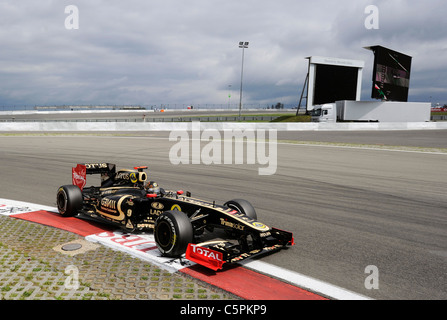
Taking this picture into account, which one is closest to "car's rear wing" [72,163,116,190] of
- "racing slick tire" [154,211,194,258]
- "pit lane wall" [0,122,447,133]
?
"racing slick tire" [154,211,194,258]

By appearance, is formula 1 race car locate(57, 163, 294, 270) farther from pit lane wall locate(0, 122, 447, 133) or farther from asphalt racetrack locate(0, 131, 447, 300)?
pit lane wall locate(0, 122, 447, 133)

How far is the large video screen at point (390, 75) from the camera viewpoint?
3638 centimetres

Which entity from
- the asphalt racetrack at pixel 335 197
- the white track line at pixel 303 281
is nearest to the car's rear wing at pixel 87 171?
→ the asphalt racetrack at pixel 335 197

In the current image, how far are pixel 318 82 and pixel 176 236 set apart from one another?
39675mm

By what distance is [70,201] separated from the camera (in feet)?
22.3

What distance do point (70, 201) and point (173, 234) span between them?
3063 mm

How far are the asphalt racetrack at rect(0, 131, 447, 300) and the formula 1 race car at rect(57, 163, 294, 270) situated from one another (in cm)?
54

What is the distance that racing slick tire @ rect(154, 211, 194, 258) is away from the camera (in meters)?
4.83

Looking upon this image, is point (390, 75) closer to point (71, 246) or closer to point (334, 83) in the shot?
point (334, 83)

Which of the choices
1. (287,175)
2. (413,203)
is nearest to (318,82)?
(287,175)

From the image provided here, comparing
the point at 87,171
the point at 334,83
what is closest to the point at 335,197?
the point at 87,171

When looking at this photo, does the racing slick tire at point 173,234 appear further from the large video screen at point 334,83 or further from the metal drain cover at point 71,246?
the large video screen at point 334,83

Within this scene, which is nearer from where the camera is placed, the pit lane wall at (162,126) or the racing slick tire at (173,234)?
the racing slick tire at (173,234)

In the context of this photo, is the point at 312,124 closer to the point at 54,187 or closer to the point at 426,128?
the point at 426,128
